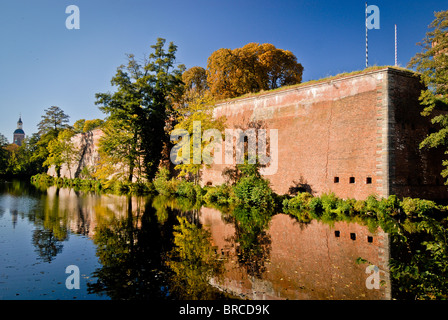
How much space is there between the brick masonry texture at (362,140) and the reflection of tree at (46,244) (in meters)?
14.7

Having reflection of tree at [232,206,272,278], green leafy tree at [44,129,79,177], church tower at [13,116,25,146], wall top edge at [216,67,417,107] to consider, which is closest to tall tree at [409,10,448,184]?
wall top edge at [216,67,417,107]

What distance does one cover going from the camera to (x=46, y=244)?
969 centimetres

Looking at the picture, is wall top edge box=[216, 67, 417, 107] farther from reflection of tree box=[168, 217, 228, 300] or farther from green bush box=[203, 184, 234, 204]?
reflection of tree box=[168, 217, 228, 300]

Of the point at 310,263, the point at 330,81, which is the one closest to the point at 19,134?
the point at 330,81

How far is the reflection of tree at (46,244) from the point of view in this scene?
27.8 feet

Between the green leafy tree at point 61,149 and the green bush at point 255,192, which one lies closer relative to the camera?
the green bush at point 255,192

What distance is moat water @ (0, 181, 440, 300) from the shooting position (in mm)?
6125

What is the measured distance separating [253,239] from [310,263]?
9.46 feet

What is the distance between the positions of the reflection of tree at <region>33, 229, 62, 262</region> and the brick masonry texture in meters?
14.7

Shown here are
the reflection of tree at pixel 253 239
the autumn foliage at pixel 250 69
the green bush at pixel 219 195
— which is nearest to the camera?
the reflection of tree at pixel 253 239

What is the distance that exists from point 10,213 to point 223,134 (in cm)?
1545

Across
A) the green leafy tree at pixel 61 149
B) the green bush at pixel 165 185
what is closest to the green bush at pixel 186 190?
the green bush at pixel 165 185

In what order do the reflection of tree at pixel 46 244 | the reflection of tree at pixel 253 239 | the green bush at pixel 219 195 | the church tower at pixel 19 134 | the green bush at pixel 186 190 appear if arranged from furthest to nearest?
1. the church tower at pixel 19 134
2. the green bush at pixel 186 190
3. the green bush at pixel 219 195
4. the reflection of tree at pixel 46 244
5. the reflection of tree at pixel 253 239

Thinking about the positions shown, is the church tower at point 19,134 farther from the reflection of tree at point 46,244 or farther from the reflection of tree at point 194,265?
the reflection of tree at point 194,265
